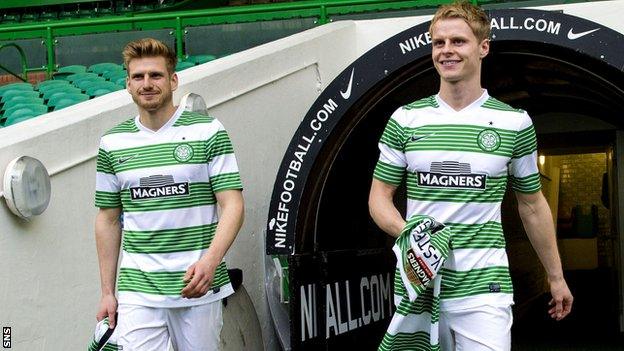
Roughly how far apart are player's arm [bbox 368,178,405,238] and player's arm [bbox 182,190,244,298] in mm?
618

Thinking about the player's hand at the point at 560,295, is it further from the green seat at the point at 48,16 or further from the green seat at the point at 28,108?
the green seat at the point at 48,16

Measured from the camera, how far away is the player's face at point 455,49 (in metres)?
5.23

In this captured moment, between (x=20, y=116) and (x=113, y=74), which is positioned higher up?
(x=113, y=74)

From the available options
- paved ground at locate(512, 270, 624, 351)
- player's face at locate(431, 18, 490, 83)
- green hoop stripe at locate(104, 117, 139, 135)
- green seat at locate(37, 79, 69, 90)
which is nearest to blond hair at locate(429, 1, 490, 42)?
player's face at locate(431, 18, 490, 83)

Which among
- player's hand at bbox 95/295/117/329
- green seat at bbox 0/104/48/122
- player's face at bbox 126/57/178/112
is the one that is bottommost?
player's hand at bbox 95/295/117/329

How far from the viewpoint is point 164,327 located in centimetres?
563

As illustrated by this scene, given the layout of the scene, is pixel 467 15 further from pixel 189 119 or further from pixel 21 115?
pixel 21 115

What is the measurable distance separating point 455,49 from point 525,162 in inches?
23.0

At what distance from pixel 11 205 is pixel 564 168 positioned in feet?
69.0

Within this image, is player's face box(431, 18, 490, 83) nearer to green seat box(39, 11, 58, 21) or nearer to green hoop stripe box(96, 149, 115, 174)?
green hoop stripe box(96, 149, 115, 174)

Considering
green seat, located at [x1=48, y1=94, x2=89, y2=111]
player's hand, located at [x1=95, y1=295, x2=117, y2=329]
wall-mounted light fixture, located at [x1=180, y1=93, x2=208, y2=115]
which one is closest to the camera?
player's hand, located at [x1=95, y1=295, x2=117, y2=329]

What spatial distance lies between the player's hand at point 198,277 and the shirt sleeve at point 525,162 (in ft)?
4.38

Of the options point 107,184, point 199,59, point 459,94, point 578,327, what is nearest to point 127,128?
point 107,184

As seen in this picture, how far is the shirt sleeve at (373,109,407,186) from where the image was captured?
5.36 m
